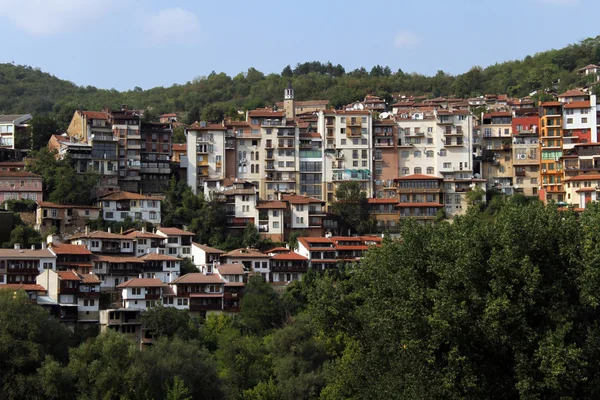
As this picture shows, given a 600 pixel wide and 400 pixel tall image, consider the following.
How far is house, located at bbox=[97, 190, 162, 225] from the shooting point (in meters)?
69.1

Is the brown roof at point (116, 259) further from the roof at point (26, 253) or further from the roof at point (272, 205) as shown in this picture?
the roof at point (272, 205)

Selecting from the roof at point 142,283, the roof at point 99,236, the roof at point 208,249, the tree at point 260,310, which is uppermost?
the roof at point 99,236

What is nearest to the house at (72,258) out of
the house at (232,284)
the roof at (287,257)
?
the house at (232,284)

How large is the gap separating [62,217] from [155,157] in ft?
39.0

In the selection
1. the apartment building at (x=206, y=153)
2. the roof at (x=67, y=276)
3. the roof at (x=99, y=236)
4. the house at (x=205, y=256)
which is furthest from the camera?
the apartment building at (x=206, y=153)

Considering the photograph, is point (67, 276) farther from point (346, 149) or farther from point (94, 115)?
point (346, 149)

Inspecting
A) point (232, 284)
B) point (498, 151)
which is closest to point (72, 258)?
point (232, 284)

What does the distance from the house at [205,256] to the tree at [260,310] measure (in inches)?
216

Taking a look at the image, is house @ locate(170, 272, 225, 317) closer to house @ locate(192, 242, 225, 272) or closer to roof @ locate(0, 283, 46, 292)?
house @ locate(192, 242, 225, 272)

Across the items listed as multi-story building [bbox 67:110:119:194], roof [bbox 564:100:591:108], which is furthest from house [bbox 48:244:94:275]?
roof [bbox 564:100:591:108]

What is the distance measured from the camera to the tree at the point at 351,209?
7275 cm

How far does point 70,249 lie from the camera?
60750mm

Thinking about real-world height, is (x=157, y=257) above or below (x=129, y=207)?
below

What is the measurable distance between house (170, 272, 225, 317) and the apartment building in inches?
651
